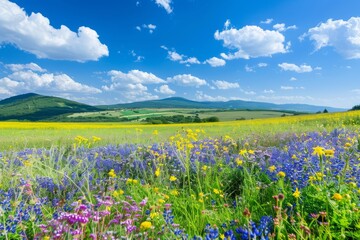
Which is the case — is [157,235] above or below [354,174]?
below

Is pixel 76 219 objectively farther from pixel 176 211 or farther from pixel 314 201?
pixel 314 201

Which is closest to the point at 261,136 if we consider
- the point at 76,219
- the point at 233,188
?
the point at 233,188

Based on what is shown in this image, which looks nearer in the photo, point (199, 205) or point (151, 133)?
point (199, 205)

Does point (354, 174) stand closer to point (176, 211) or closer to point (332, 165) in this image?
point (332, 165)

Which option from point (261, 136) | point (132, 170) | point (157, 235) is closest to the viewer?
point (157, 235)

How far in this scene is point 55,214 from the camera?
3021 mm

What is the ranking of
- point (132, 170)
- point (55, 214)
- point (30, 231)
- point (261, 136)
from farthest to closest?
point (261, 136) → point (132, 170) → point (55, 214) → point (30, 231)

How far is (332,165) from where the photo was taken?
3.81 metres

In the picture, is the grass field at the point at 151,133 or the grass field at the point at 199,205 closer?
the grass field at the point at 199,205

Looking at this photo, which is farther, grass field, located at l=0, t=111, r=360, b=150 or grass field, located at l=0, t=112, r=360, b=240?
grass field, located at l=0, t=111, r=360, b=150

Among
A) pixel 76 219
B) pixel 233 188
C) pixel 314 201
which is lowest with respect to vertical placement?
pixel 233 188

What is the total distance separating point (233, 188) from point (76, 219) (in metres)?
3.12

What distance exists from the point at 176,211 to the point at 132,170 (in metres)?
2.49

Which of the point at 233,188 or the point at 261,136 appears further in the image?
the point at 261,136
